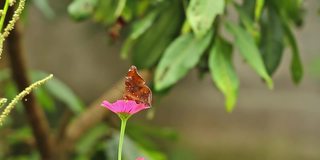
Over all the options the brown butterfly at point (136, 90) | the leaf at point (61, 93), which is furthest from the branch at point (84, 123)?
the brown butterfly at point (136, 90)

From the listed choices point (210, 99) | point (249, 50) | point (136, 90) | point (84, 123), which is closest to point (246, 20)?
point (249, 50)

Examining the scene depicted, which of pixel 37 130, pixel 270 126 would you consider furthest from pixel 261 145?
pixel 37 130

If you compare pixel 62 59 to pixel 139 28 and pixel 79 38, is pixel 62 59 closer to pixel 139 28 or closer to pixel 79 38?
pixel 79 38

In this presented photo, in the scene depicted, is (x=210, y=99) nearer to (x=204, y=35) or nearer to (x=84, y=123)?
(x=84, y=123)

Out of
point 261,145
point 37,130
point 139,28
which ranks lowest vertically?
point 139,28

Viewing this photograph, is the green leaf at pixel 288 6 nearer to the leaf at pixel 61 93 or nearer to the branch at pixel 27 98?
the branch at pixel 27 98

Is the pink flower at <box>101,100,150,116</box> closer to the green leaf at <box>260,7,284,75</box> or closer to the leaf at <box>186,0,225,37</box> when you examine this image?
the leaf at <box>186,0,225,37</box>
